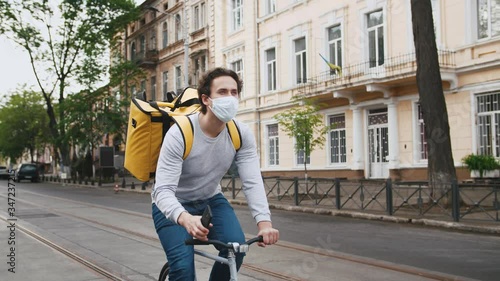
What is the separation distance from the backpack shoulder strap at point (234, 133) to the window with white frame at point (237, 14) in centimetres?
3057

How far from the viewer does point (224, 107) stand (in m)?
3.22

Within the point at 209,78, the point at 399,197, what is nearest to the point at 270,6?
the point at 399,197

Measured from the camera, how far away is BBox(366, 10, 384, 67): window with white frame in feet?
77.0

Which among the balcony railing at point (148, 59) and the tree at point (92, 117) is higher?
the balcony railing at point (148, 59)

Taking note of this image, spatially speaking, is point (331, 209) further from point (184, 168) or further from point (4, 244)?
point (184, 168)

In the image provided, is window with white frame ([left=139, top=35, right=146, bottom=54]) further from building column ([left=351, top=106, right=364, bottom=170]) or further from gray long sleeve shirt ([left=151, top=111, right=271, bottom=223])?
gray long sleeve shirt ([left=151, top=111, right=271, bottom=223])

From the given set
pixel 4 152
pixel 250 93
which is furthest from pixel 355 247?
pixel 4 152

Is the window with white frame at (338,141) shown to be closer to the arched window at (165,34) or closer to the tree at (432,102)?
the tree at (432,102)

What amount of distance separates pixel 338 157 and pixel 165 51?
21961mm

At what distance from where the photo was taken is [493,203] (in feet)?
40.2

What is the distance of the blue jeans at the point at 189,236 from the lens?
329 centimetres

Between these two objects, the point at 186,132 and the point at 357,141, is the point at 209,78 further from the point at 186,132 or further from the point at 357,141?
the point at 357,141

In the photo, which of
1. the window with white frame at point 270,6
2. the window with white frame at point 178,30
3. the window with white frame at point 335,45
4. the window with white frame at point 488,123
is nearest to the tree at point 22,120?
the window with white frame at point 178,30

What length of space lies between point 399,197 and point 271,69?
17.6 metres
